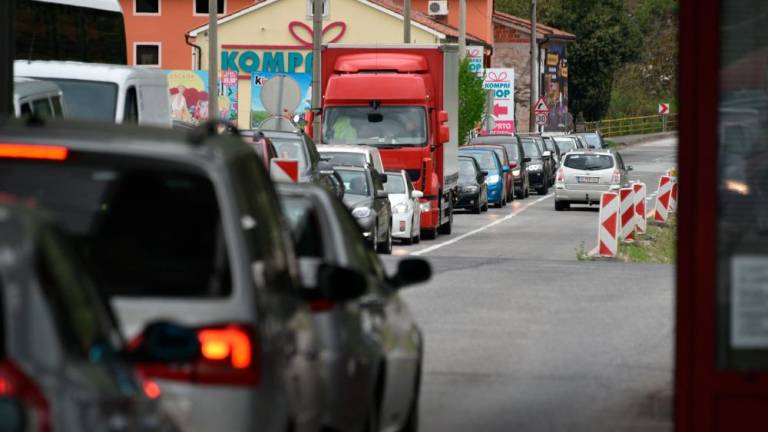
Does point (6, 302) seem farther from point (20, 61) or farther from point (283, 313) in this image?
point (20, 61)

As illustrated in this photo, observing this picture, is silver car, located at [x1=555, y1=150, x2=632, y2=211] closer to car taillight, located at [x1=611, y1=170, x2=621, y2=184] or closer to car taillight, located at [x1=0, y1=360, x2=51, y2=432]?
car taillight, located at [x1=611, y1=170, x2=621, y2=184]

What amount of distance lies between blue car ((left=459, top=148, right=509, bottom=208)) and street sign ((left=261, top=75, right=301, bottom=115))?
18.1m

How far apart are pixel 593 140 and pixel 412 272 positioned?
2834 inches

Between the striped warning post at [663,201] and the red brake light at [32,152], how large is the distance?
1500 inches

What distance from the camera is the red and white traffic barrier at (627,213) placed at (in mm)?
33969

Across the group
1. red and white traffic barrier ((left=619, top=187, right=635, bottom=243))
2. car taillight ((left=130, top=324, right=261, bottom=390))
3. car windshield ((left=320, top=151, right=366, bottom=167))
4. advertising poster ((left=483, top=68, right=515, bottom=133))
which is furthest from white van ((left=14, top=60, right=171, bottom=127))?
advertising poster ((left=483, top=68, right=515, bottom=133))

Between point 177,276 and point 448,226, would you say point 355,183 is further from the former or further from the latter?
point 177,276

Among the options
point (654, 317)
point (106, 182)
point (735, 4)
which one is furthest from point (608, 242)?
point (106, 182)

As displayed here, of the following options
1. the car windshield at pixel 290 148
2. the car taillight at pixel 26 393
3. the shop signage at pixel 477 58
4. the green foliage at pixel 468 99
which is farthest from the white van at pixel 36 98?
the shop signage at pixel 477 58

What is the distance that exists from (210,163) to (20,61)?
1264 centimetres

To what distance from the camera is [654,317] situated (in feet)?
59.7

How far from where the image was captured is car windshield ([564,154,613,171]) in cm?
5084

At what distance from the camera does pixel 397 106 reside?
1351 inches

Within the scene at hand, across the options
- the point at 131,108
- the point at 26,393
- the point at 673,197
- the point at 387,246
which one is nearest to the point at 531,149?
the point at 673,197
